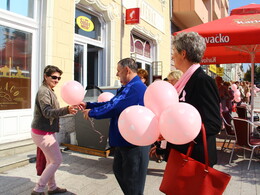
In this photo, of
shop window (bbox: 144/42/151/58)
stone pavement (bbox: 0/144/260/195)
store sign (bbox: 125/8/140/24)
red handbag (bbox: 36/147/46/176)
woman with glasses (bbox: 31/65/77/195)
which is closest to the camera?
woman with glasses (bbox: 31/65/77/195)

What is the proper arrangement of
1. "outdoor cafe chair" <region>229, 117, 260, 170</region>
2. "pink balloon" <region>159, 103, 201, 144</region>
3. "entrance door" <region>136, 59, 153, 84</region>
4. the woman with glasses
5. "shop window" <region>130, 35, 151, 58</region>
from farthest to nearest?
1. "entrance door" <region>136, 59, 153, 84</region>
2. "shop window" <region>130, 35, 151, 58</region>
3. "outdoor cafe chair" <region>229, 117, 260, 170</region>
4. the woman with glasses
5. "pink balloon" <region>159, 103, 201, 144</region>

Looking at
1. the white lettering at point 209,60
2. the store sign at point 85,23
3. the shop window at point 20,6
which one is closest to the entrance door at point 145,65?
the store sign at point 85,23

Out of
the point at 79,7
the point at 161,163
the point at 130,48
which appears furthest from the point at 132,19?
the point at 161,163

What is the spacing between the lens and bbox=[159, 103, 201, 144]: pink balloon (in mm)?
1516

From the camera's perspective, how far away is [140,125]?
5.37 feet

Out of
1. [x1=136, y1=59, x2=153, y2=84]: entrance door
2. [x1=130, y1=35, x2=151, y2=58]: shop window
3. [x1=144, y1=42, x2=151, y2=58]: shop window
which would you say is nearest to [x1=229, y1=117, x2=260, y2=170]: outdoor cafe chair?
[x1=130, y1=35, x2=151, y2=58]: shop window

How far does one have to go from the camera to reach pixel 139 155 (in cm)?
236

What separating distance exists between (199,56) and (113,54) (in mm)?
6276

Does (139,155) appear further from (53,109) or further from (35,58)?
(35,58)

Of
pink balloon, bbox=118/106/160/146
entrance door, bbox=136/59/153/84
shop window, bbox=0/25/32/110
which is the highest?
entrance door, bbox=136/59/153/84

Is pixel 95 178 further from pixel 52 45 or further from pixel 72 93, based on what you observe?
pixel 52 45

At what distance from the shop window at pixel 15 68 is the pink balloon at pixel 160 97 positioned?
13.1ft

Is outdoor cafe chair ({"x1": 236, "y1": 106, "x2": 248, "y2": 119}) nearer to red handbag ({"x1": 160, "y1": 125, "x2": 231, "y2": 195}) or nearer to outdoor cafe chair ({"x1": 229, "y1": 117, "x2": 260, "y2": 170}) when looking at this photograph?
outdoor cafe chair ({"x1": 229, "y1": 117, "x2": 260, "y2": 170})

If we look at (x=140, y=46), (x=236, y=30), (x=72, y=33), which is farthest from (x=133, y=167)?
(x=140, y=46)
